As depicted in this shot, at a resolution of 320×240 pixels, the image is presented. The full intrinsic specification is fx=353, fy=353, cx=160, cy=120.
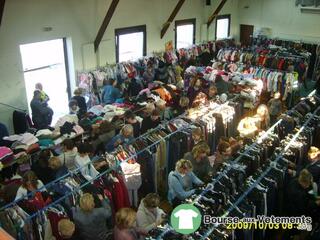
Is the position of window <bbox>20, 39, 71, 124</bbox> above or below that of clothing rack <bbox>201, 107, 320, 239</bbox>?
above

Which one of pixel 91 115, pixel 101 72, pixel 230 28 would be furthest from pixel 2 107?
pixel 230 28

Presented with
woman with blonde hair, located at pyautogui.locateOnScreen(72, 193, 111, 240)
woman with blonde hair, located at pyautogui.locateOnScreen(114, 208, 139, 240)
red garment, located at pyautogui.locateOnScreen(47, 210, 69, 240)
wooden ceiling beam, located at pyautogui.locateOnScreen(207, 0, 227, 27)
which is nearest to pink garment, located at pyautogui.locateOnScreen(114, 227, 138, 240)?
woman with blonde hair, located at pyautogui.locateOnScreen(114, 208, 139, 240)

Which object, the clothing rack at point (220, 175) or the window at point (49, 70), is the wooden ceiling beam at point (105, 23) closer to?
the window at point (49, 70)

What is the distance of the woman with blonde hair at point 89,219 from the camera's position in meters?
3.88

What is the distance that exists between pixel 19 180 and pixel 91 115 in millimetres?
2492

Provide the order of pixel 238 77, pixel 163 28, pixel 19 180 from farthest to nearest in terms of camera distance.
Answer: pixel 163 28 → pixel 238 77 → pixel 19 180

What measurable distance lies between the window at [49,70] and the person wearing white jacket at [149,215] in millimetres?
5116

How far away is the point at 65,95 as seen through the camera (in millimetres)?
9008

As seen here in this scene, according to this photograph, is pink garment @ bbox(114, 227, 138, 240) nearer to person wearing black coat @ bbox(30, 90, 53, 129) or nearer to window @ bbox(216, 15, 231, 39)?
person wearing black coat @ bbox(30, 90, 53, 129)

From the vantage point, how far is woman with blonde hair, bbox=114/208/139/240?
11.8 feet

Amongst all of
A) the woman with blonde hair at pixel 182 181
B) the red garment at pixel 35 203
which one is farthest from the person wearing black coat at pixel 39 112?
the woman with blonde hair at pixel 182 181

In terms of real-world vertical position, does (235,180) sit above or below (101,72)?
below

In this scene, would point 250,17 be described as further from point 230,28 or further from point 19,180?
point 19,180

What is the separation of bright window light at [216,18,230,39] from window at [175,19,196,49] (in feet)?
6.39
